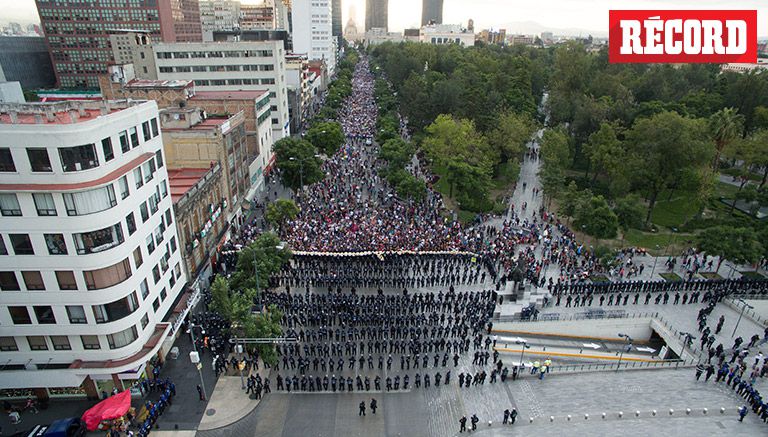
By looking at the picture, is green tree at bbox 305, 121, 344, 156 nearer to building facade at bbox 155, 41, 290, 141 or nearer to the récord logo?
building facade at bbox 155, 41, 290, 141

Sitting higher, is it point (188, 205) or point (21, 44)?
point (21, 44)

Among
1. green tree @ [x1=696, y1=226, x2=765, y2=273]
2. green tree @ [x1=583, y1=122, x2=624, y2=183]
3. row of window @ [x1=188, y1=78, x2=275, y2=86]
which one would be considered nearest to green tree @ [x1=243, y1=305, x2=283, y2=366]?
green tree @ [x1=696, y1=226, x2=765, y2=273]

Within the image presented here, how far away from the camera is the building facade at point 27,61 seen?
90.1 meters

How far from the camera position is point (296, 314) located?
30.3m

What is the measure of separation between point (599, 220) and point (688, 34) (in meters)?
19.5

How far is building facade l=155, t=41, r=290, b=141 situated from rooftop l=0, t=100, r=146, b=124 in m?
42.9

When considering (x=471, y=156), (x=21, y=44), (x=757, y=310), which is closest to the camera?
(x=757, y=310)

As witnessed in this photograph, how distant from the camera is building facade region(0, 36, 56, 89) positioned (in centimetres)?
9012

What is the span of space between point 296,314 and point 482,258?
54.2 feet

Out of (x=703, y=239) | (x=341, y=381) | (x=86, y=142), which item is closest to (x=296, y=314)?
(x=341, y=381)

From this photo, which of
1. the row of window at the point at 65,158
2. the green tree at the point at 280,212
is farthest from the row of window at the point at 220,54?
the row of window at the point at 65,158

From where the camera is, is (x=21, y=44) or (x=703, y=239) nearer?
(x=703, y=239)

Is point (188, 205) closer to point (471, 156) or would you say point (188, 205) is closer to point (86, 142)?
point (86, 142)

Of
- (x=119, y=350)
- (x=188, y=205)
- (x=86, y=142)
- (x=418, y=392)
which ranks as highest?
(x=86, y=142)
